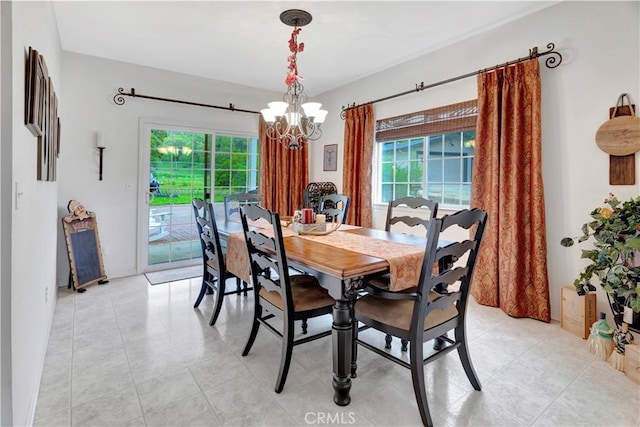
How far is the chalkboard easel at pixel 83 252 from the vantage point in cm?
352

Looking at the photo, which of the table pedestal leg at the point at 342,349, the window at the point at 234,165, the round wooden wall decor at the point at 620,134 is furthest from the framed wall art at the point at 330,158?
the table pedestal leg at the point at 342,349

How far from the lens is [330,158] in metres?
5.15

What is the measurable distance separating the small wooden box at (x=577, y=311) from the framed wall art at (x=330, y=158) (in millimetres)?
3238

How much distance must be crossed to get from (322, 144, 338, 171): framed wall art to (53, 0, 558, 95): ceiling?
46.5 inches

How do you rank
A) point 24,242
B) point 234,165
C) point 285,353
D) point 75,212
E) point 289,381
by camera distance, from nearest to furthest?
1. point 24,242
2. point 285,353
3. point 289,381
4. point 75,212
5. point 234,165

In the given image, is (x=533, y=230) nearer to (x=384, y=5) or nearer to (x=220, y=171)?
(x=384, y=5)

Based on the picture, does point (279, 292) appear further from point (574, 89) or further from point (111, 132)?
point (111, 132)

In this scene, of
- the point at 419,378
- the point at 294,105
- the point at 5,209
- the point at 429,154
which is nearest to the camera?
the point at 5,209

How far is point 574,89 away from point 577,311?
5.67ft

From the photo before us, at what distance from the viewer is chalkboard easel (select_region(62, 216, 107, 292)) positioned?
3520mm

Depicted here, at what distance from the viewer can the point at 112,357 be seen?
2217 millimetres

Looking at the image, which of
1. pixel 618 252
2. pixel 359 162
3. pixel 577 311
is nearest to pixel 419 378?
pixel 618 252

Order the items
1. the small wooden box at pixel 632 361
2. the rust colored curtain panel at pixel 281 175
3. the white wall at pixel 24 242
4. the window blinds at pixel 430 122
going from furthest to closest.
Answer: the rust colored curtain panel at pixel 281 175 → the window blinds at pixel 430 122 → the small wooden box at pixel 632 361 → the white wall at pixel 24 242

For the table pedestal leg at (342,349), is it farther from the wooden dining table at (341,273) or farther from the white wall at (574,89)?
the white wall at (574,89)
